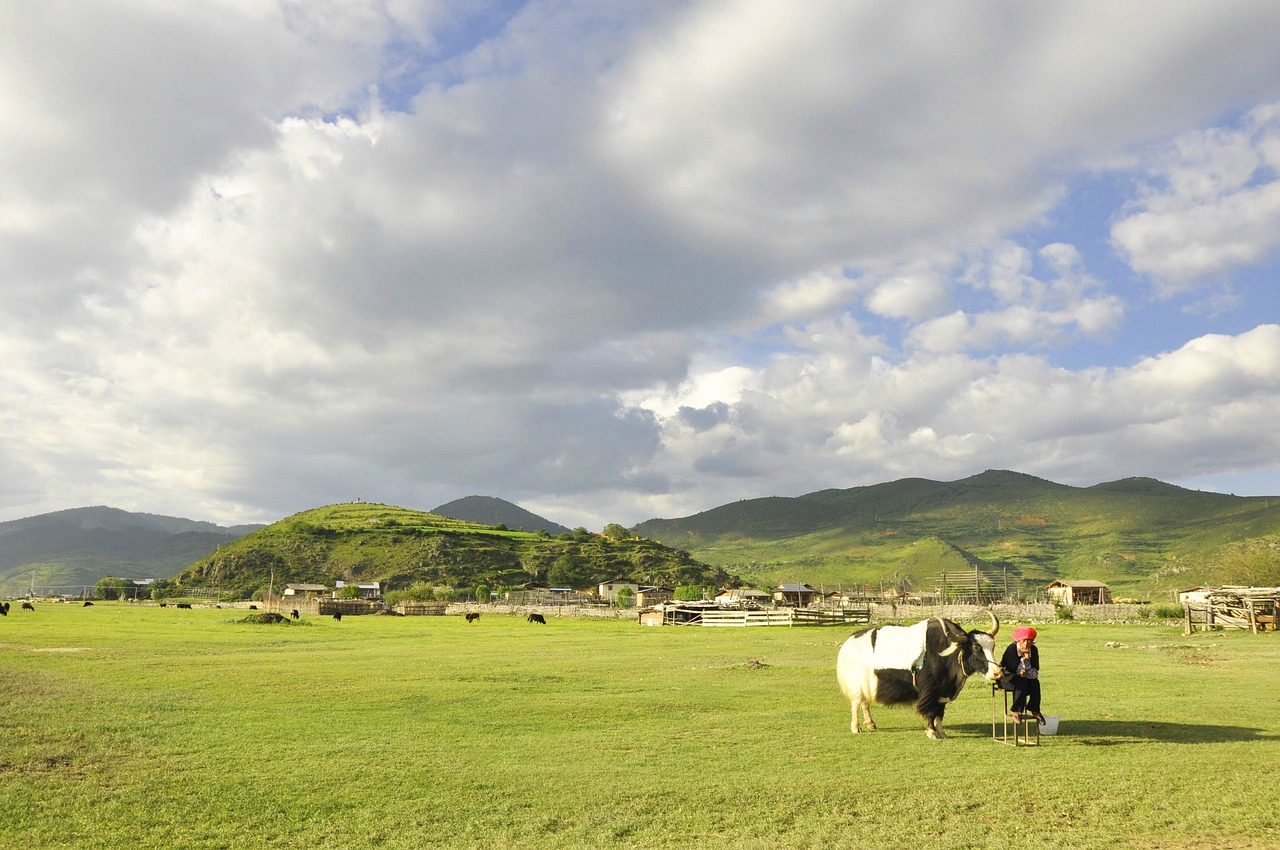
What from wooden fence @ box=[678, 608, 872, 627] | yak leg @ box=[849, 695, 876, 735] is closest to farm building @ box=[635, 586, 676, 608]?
wooden fence @ box=[678, 608, 872, 627]

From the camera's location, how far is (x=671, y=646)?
39.3 m

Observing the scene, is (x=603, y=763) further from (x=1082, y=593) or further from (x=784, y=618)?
(x=1082, y=593)

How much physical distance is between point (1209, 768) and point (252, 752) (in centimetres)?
1534

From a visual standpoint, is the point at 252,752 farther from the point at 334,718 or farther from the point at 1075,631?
the point at 1075,631

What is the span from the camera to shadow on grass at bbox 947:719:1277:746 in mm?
14805

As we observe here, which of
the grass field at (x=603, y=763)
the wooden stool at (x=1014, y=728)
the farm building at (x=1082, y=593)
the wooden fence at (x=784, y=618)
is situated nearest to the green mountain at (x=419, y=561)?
the farm building at (x=1082, y=593)

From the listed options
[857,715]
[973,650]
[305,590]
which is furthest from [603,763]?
[305,590]

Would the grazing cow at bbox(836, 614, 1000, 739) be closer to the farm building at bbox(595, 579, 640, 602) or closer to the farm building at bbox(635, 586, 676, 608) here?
the farm building at bbox(635, 586, 676, 608)

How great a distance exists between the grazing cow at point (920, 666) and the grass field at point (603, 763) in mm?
745

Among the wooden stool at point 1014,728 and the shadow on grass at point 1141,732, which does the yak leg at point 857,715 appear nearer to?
the shadow on grass at point 1141,732

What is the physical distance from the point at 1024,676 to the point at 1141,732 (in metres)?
3.00

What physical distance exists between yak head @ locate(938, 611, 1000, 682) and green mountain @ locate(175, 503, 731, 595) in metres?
145

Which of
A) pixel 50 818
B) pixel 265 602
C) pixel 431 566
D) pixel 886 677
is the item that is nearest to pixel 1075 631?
pixel 886 677

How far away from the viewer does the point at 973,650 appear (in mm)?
15438
